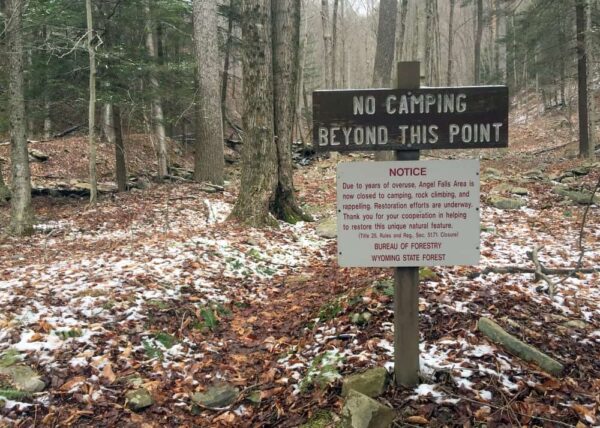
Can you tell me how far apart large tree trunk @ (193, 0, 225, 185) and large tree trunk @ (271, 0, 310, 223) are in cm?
574

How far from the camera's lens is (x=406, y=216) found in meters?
3.34

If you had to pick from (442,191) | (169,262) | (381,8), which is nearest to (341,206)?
(442,191)

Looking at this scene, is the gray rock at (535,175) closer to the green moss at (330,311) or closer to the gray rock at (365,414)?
the green moss at (330,311)

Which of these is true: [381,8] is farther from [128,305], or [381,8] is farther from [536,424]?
[536,424]

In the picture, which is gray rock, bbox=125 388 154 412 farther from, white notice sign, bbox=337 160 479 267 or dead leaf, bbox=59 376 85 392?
white notice sign, bbox=337 160 479 267

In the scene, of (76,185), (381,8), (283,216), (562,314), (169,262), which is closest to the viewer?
(562,314)

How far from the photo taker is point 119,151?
14500 millimetres

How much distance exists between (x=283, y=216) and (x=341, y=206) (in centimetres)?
658

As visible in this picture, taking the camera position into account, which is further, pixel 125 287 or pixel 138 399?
pixel 125 287

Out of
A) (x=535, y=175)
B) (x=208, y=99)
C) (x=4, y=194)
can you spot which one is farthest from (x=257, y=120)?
(x=535, y=175)

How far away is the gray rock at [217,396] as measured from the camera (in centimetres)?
400

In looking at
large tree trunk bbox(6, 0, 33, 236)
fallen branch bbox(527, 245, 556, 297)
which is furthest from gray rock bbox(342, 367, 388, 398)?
large tree trunk bbox(6, 0, 33, 236)

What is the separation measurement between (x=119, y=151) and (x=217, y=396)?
472 inches

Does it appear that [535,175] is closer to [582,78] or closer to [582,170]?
[582,170]
